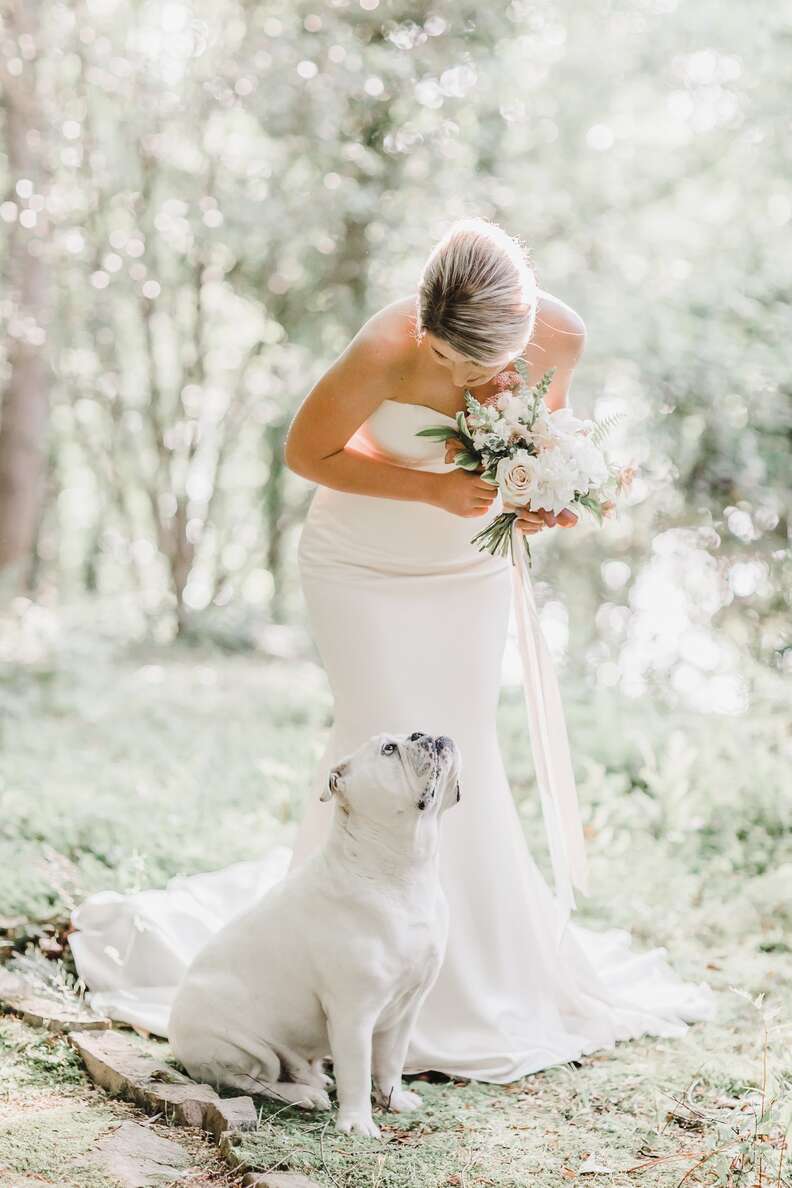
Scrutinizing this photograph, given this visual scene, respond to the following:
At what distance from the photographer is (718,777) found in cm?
662

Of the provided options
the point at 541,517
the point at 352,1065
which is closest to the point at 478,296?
the point at 541,517

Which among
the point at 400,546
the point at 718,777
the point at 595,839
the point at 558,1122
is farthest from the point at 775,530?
the point at 558,1122

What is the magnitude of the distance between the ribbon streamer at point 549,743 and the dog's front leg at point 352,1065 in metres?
1.12

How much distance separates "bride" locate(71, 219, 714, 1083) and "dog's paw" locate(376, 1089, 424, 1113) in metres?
0.33

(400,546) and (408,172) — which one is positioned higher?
(408,172)

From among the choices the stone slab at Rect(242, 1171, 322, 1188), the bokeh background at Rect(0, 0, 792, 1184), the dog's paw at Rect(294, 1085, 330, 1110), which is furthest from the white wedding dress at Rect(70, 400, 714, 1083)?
the bokeh background at Rect(0, 0, 792, 1184)

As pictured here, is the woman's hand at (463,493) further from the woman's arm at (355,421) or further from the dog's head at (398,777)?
the dog's head at (398,777)

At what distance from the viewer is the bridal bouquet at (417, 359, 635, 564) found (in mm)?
3688

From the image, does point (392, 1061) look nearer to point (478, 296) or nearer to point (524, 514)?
point (524, 514)

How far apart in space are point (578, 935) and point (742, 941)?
31.6 inches

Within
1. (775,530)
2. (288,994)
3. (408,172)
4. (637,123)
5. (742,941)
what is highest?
(637,123)

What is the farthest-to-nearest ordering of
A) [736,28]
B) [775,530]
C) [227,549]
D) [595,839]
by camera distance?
[227,549], [736,28], [775,530], [595,839]

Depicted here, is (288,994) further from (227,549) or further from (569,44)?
(227,549)

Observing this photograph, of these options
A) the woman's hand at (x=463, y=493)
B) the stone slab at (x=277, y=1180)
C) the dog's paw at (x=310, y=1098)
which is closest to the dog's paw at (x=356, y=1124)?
the dog's paw at (x=310, y=1098)
